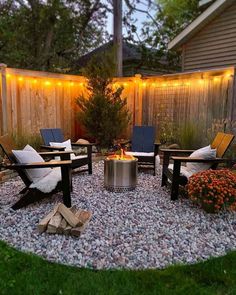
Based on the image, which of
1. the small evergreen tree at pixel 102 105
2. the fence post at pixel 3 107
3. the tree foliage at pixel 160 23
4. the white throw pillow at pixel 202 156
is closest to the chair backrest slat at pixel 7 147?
the fence post at pixel 3 107

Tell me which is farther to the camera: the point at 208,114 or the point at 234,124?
the point at 208,114

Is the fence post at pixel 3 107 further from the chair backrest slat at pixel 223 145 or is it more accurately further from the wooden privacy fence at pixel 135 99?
the chair backrest slat at pixel 223 145

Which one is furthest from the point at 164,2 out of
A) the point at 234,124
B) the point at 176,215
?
the point at 176,215

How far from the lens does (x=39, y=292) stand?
197cm

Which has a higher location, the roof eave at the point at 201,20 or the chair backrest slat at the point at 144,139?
the roof eave at the point at 201,20

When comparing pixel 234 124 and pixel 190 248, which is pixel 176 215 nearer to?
pixel 190 248

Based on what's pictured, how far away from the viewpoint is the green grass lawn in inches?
78.9

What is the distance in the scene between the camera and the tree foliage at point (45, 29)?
12.3 metres

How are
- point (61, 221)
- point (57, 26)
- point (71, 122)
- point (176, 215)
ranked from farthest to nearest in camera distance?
point (57, 26), point (71, 122), point (176, 215), point (61, 221)

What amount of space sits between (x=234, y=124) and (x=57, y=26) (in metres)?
10.1

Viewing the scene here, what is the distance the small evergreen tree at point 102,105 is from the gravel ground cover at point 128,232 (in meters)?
3.27

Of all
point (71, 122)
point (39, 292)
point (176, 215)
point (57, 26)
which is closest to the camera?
point (39, 292)

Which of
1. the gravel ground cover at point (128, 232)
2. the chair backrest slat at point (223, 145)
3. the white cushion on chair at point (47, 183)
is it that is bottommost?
the gravel ground cover at point (128, 232)

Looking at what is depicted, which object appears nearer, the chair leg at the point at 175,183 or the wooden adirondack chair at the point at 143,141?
the chair leg at the point at 175,183
